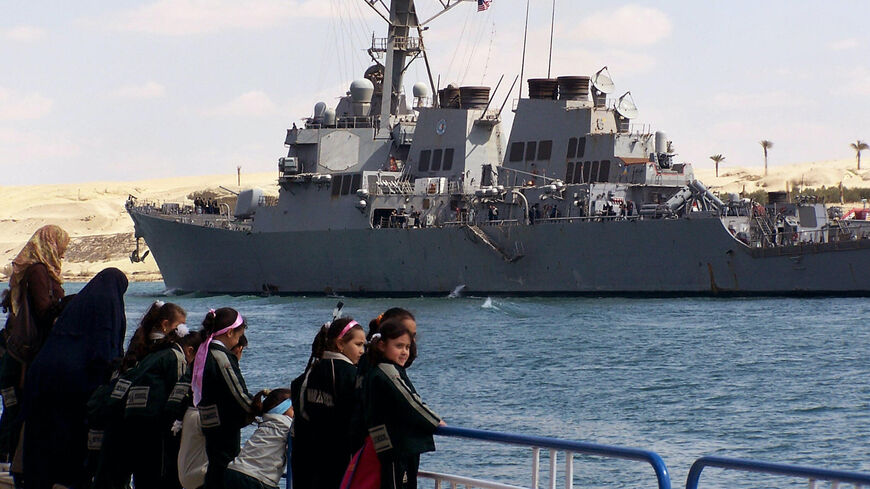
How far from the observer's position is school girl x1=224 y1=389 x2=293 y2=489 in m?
5.13

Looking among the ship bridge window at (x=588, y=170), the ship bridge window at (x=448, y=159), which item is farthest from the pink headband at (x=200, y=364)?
the ship bridge window at (x=448, y=159)

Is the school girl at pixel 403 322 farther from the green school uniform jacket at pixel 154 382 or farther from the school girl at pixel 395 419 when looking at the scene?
the green school uniform jacket at pixel 154 382

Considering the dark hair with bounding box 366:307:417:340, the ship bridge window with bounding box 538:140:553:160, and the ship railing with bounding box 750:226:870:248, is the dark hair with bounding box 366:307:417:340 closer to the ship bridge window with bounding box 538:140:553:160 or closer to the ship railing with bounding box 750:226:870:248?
the ship railing with bounding box 750:226:870:248

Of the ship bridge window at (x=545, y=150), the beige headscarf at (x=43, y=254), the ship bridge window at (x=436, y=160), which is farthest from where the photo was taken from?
the ship bridge window at (x=436, y=160)

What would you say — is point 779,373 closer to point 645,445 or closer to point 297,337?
point 645,445

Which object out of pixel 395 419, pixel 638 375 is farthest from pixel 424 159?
pixel 395 419

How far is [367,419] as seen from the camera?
4664 millimetres

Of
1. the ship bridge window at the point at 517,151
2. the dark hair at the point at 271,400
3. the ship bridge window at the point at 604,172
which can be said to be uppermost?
the ship bridge window at the point at 517,151

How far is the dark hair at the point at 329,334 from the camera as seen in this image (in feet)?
16.2

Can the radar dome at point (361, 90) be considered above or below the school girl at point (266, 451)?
above

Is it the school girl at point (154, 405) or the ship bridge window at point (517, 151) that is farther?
the ship bridge window at point (517, 151)

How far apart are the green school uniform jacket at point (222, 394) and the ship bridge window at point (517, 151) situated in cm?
2704

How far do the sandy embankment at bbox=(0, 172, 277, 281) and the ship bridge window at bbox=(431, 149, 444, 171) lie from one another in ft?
106

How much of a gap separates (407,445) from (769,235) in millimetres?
24398
